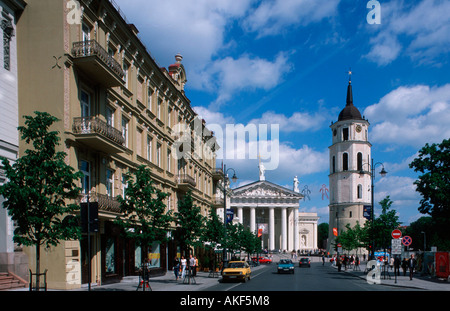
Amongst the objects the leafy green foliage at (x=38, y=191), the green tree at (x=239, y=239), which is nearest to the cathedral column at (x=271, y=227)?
the green tree at (x=239, y=239)

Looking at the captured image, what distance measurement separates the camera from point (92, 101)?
2455 centimetres

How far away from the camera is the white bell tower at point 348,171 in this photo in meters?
117

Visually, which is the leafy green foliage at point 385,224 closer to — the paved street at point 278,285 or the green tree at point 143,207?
the paved street at point 278,285

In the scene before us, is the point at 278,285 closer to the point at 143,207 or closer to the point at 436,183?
the point at 143,207

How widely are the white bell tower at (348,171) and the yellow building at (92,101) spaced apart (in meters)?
89.8

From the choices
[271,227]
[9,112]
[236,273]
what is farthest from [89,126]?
[271,227]

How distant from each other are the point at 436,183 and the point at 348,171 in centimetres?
7509

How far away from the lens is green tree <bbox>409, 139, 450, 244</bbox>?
43.2 metres

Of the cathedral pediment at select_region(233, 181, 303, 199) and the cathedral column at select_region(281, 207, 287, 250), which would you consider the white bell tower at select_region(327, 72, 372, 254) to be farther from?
the cathedral column at select_region(281, 207, 287, 250)
